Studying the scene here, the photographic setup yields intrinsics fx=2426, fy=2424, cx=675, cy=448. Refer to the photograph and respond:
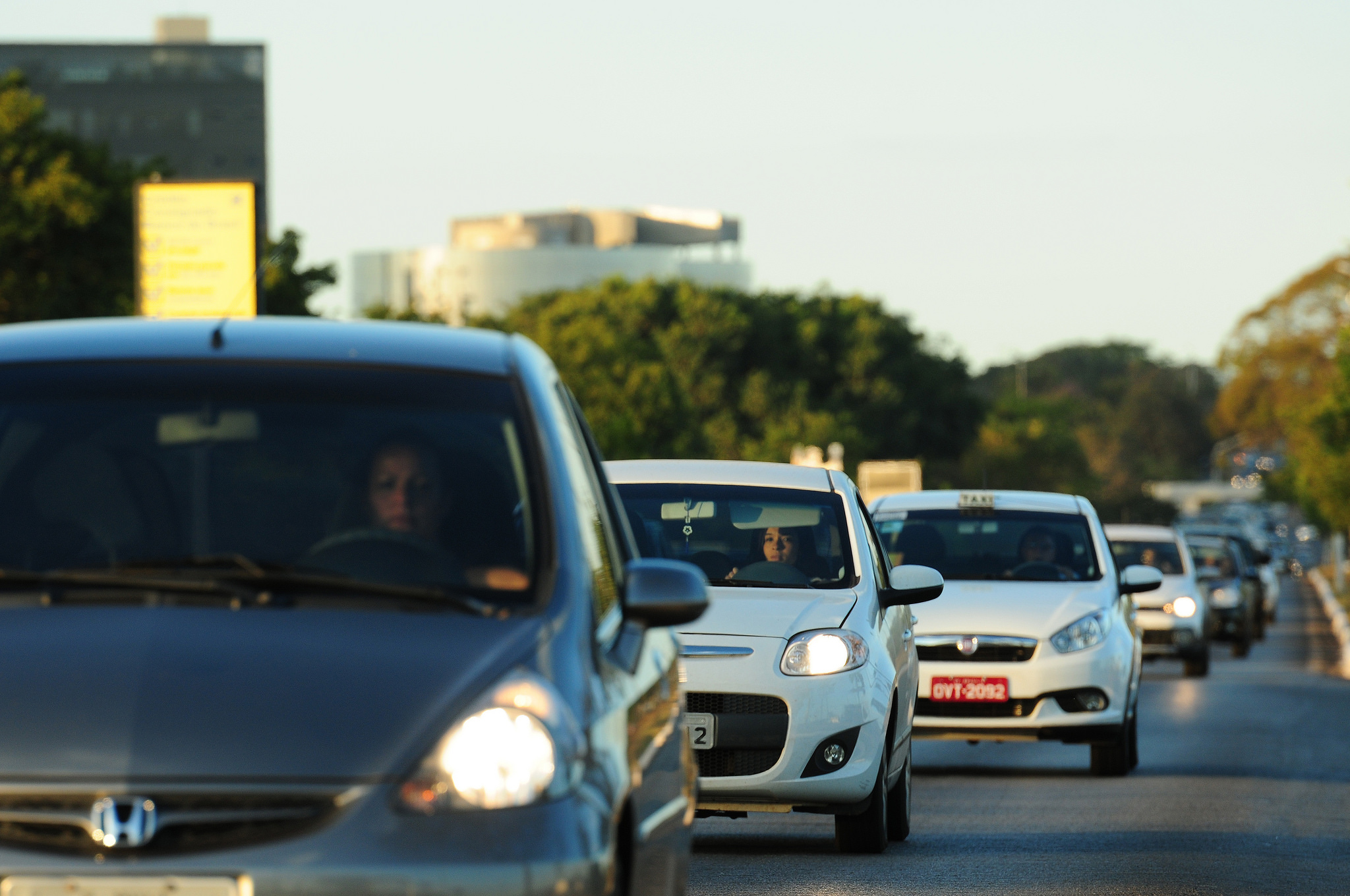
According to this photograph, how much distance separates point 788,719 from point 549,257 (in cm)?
14246

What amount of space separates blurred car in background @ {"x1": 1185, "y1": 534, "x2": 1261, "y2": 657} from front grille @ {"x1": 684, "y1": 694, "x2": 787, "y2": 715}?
88.3 ft

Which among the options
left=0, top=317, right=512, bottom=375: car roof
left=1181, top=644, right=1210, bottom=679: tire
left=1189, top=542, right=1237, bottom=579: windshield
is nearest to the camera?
left=0, top=317, right=512, bottom=375: car roof

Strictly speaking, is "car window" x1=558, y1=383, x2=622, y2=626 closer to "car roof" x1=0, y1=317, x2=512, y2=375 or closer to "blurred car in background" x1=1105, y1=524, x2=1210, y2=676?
"car roof" x1=0, y1=317, x2=512, y2=375

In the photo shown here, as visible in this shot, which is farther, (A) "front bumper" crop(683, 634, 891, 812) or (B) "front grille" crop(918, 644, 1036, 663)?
(B) "front grille" crop(918, 644, 1036, 663)

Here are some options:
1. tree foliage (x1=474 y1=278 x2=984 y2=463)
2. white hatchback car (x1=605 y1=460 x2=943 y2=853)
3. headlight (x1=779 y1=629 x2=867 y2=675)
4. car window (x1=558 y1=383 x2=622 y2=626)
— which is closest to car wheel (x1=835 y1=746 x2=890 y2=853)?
white hatchback car (x1=605 y1=460 x2=943 y2=853)

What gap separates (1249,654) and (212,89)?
7574cm

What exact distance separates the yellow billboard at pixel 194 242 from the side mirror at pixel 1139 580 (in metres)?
22.2

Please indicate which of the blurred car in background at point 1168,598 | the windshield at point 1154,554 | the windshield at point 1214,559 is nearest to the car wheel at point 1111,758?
the blurred car in background at point 1168,598

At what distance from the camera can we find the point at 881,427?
9125 centimetres

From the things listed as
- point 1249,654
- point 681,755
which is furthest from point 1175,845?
point 1249,654

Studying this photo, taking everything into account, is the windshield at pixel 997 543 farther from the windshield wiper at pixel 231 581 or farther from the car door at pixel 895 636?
the windshield wiper at pixel 231 581

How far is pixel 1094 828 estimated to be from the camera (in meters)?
11.5

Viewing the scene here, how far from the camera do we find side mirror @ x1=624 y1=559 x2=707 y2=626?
5.05 meters

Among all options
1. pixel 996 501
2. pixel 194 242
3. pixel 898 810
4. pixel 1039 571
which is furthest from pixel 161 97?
pixel 898 810
